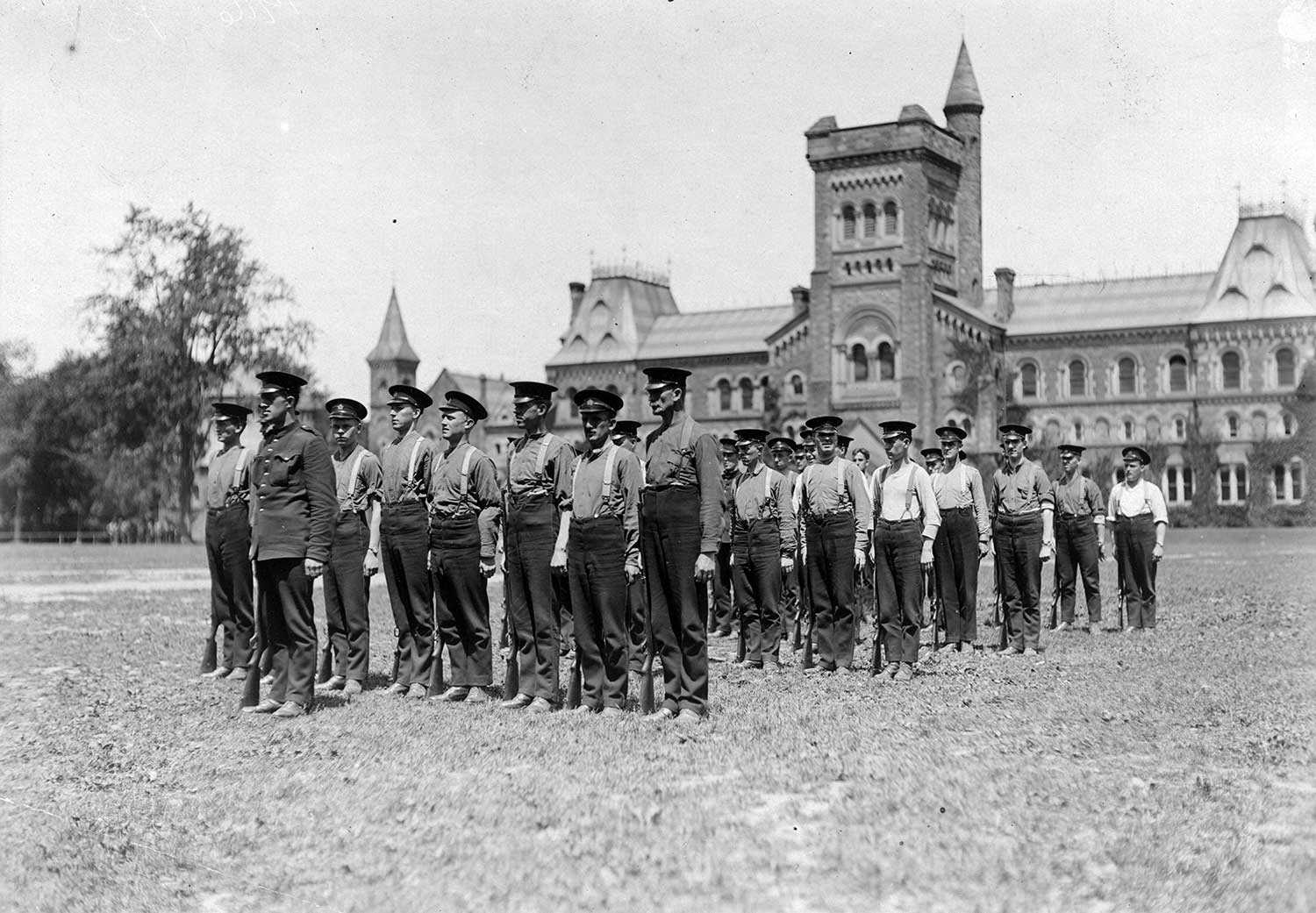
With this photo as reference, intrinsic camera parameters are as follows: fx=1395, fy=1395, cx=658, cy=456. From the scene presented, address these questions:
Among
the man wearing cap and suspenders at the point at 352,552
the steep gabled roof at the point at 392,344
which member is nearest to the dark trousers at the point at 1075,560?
the man wearing cap and suspenders at the point at 352,552

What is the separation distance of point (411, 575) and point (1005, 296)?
59662mm

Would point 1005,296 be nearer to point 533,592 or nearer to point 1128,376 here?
point 1128,376

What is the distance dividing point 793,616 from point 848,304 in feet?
152

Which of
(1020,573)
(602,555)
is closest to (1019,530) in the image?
(1020,573)

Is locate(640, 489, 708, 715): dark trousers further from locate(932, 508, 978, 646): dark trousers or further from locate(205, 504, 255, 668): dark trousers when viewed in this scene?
locate(932, 508, 978, 646): dark trousers

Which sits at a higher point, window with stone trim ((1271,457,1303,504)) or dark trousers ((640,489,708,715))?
window with stone trim ((1271,457,1303,504))

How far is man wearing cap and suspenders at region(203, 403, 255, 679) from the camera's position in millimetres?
11531

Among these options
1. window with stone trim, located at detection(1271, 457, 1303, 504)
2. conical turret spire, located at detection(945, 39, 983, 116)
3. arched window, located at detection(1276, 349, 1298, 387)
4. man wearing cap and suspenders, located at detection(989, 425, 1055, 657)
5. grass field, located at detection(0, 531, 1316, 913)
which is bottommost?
grass field, located at detection(0, 531, 1316, 913)

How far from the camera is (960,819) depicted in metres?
6.54

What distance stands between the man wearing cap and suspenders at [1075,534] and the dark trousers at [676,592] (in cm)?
851

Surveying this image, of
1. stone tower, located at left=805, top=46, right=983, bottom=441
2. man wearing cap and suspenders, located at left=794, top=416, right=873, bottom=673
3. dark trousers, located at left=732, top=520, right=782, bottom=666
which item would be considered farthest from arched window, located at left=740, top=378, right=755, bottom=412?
man wearing cap and suspenders, located at left=794, top=416, right=873, bottom=673

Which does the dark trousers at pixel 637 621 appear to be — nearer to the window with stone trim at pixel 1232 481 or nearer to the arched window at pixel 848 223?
the arched window at pixel 848 223

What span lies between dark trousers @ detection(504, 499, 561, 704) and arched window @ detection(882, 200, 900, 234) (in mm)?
53296

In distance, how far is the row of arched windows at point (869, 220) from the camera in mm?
61688
